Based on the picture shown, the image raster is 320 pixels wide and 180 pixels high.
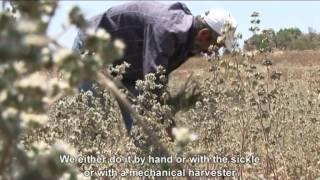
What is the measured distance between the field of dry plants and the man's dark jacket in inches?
7.5

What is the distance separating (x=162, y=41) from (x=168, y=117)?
60 cm

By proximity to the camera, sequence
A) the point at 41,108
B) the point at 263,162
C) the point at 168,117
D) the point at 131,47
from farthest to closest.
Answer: the point at 263,162, the point at 131,47, the point at 168,117, the point at 41,108

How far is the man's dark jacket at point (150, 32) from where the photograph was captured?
4227 millimetres

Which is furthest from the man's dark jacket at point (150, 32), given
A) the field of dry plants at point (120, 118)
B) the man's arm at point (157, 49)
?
the field of dry plants at point (120, 118)

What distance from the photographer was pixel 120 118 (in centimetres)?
442

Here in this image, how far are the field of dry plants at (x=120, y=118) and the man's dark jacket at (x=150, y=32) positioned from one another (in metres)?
0.19

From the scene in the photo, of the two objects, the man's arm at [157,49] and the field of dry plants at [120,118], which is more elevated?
the man's arm at [157,49]

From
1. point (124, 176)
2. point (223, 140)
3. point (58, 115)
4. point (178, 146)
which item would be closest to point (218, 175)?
point (223, 140)

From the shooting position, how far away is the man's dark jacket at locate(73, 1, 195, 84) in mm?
4227

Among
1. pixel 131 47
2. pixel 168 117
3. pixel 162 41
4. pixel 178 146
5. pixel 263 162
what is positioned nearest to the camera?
pixel 178 146

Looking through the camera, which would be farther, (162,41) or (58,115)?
→ (162,41)

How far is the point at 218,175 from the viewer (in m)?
4.41

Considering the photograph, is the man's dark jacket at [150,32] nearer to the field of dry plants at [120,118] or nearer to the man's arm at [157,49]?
the man's arm at [157,49]

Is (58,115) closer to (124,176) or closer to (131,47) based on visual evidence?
(124,176)
